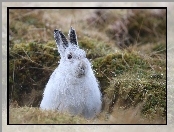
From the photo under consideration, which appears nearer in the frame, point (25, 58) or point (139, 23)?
point (25, 58)

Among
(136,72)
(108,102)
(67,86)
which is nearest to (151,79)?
A: (136,72)

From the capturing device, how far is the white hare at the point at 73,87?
696cm

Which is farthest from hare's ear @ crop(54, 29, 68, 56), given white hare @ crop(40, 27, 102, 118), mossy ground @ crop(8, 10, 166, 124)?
mossy ground @ crop(8, 10, 166, 124)

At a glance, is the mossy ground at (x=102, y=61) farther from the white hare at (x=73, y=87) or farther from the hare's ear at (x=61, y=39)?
the hare's ear at (x=61, y=39)

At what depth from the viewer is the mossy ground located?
7.34 metres

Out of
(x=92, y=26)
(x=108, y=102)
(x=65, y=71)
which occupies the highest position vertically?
(x=92, y=26)

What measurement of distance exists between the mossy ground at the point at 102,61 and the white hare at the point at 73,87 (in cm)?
19

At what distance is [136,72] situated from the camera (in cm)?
785

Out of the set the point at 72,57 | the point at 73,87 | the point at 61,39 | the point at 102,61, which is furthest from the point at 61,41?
the point at 102,61

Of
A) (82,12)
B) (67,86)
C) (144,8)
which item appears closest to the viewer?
(67,86)

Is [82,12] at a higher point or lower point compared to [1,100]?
higher

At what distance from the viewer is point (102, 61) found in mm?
7996

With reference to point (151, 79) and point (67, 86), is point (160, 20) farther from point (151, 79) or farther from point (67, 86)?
point (67, 86)

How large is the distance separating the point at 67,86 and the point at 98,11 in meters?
1.91
